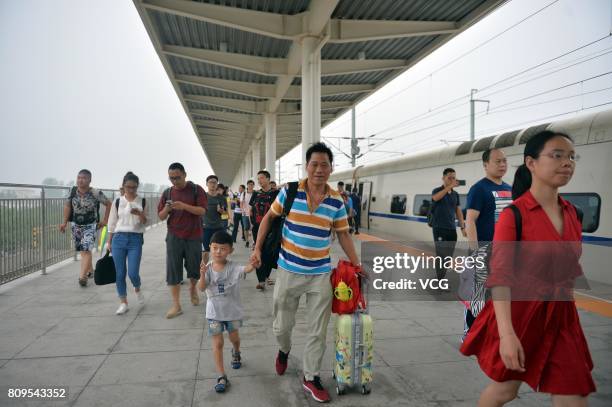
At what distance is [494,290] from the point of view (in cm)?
169

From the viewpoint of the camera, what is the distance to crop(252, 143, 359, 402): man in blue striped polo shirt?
2.71 meters

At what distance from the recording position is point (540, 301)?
5.57 feet

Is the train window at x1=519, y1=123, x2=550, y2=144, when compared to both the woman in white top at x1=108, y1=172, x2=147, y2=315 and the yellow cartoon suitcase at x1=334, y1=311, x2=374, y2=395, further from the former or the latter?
the woman in white top at x1=108, y1=172, x2=147, y2=315

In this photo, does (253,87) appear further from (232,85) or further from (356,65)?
(356,65)

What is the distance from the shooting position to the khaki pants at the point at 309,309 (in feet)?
8.87

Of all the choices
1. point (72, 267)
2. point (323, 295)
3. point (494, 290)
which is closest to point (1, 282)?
point (72, 267)

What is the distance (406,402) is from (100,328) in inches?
124

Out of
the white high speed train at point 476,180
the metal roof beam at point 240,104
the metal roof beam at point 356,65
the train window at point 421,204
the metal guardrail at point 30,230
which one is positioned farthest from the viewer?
the metal roof beam at point 240,104

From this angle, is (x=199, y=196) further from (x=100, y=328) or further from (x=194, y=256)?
(x=100, y=328)

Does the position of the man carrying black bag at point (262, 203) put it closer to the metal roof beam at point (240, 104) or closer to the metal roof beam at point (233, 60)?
the metal roof beam at point (233, 60)

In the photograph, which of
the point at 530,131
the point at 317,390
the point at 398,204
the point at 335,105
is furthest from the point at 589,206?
the point at 335,105

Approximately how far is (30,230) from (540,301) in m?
7.09

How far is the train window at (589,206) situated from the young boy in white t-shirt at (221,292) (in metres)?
5.49

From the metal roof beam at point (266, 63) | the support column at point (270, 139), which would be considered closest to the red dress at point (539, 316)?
the metal roof beam at point (266, 63)
